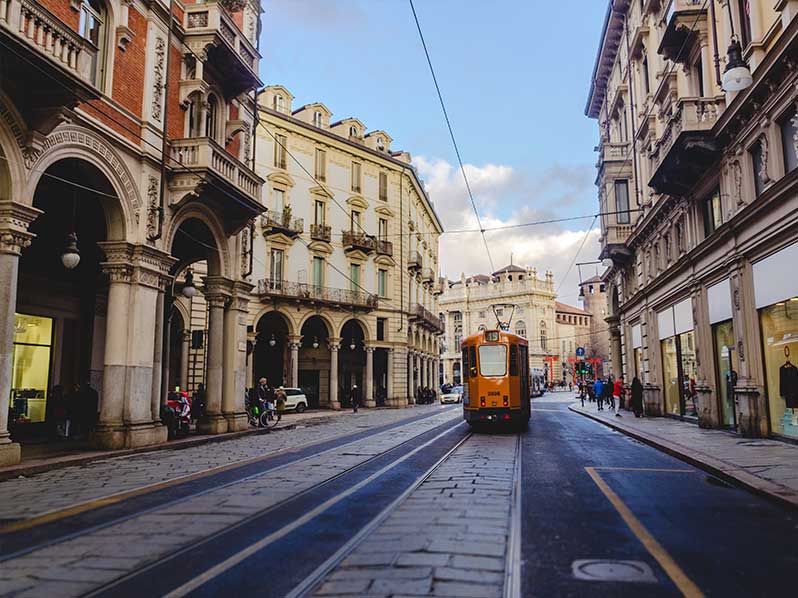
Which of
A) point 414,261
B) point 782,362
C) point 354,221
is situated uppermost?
point 354,221

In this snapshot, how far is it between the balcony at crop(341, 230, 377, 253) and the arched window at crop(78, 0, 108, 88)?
28954 mm

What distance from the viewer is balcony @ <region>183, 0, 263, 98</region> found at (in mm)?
17609

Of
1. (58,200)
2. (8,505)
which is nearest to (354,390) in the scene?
(58,200)

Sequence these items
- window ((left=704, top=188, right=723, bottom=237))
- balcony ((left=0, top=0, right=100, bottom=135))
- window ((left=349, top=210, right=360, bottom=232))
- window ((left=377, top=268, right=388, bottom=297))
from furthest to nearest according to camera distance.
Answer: window ((left=377, top=268, right=388, bottom=297)), window ((left=349, top=210, right=360, bottom=232)), window ((left=704, top=188, right=723, bottom=237)), balcony ((left=0, top=0, right=100, bottom=135))

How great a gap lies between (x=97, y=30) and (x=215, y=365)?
937 centimetres

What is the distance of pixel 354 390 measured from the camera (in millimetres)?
37062

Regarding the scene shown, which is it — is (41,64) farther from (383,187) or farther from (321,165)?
(383,187)

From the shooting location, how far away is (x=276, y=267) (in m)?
Result: 39.4

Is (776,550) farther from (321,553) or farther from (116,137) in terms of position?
(116,137)

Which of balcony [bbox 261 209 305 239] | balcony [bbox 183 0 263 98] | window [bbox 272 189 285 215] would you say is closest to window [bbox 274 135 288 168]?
window [bbox 272 189 285 215]

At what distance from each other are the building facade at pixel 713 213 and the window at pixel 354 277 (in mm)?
18646

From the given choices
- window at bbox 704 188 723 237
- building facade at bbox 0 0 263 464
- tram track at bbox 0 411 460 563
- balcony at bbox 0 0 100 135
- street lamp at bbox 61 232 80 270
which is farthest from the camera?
window at bbox 704 188 723 237

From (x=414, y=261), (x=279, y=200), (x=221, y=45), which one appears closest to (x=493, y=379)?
(x=221, y=45)

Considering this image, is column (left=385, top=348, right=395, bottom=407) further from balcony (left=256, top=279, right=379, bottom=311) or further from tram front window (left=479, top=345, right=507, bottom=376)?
tram front window (left=479, top=345, right=507, bottom=376)
